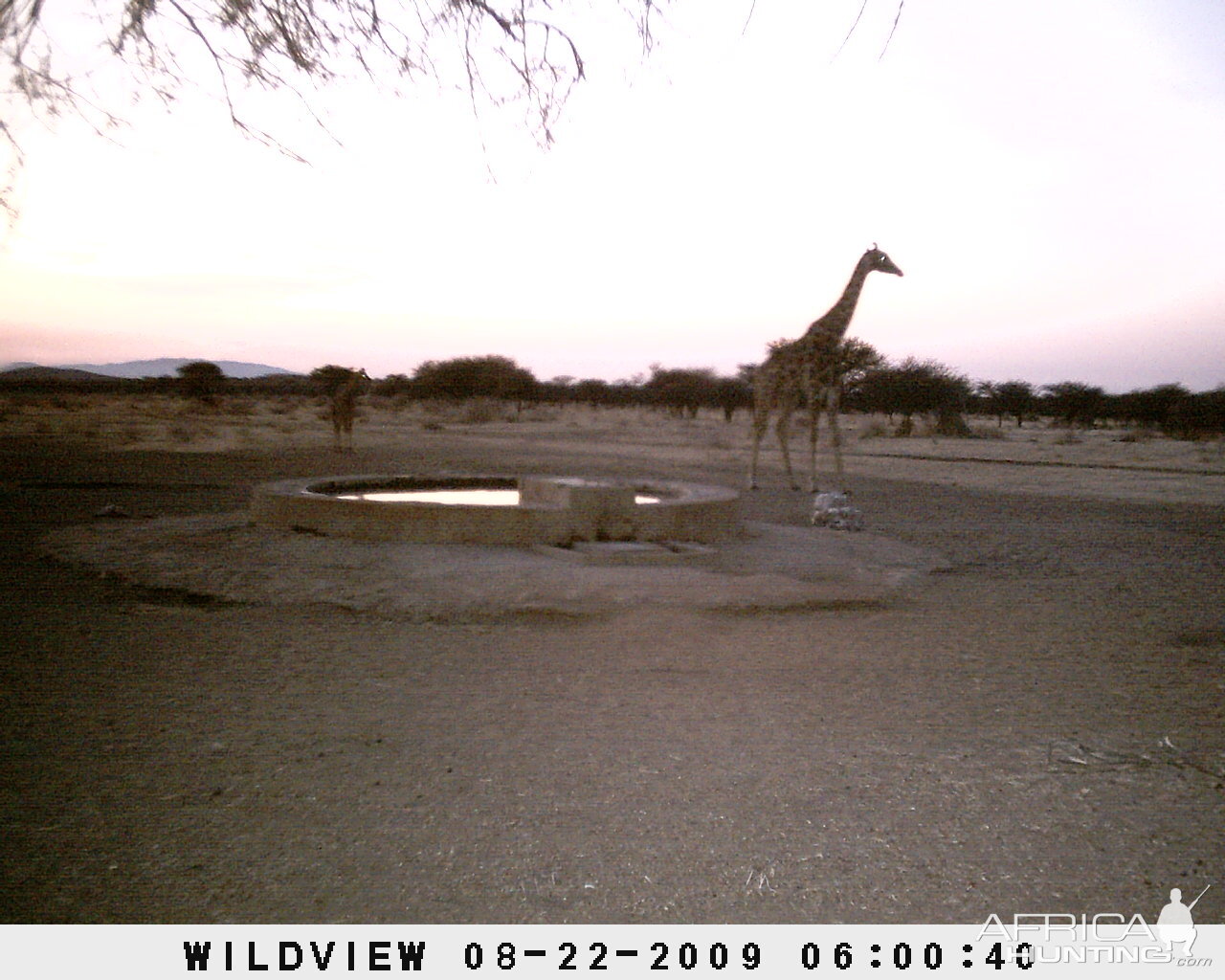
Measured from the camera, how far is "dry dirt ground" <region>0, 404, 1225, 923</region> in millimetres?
2926

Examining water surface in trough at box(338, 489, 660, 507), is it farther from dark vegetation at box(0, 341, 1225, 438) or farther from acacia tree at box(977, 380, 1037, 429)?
acacia tree at box(977, 380, 1037, 429)

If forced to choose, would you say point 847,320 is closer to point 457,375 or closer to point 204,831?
point 204,831

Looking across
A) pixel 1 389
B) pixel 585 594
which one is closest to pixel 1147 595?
pixel 585 594

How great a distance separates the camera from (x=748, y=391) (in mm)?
61344

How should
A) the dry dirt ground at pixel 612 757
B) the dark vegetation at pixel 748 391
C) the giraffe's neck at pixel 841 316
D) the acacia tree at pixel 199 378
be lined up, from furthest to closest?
the acacia tree at pixel 199 378 → the dark vegetation at pixel 748 391 → the giraffe's neck at pixel 841 316 → the dry dirt ground at pixel 612 757

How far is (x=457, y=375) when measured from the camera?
69875mm

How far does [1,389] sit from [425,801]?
192ft

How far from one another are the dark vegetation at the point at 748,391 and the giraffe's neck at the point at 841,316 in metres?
32.5

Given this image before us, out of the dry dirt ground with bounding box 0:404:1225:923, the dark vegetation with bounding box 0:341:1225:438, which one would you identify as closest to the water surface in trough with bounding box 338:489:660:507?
the dry dirt ground with bounding box 0:404:1225:923

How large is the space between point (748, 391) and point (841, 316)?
47891 mm

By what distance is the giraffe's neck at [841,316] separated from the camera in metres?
13.8

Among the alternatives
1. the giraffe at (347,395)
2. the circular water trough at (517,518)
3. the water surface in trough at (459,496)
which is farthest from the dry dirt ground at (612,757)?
the giraffe at (347,395)

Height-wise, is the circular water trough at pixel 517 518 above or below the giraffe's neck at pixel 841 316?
below

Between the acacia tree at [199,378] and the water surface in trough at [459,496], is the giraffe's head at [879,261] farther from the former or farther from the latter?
the acacia tree at [199,378]
